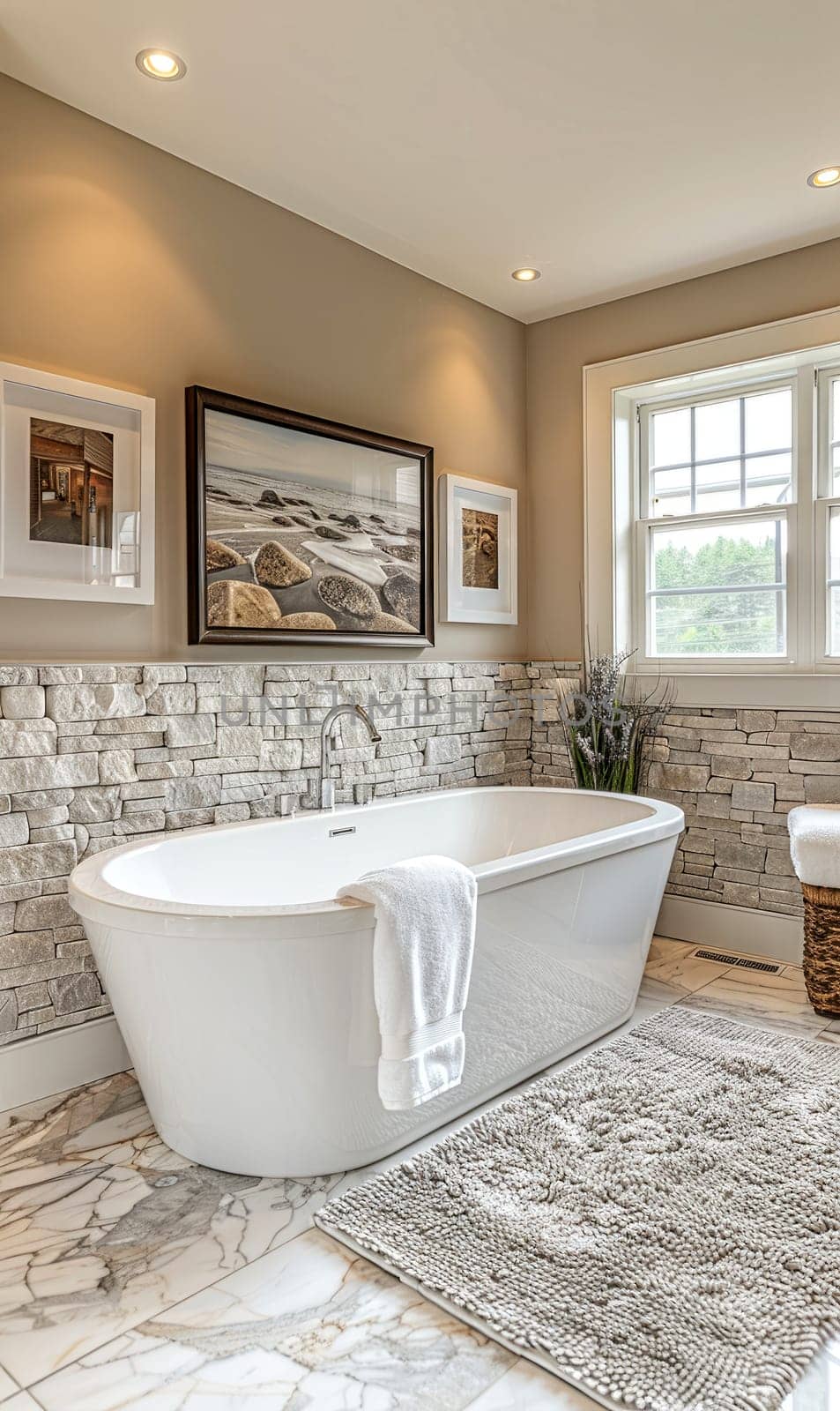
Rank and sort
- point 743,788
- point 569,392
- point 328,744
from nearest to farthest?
point 328,744 → point 743,788 → point 569,392

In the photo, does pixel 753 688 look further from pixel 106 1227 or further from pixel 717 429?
pixel 106 1227

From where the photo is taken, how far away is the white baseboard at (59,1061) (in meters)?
2.42

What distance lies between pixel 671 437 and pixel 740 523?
0.53 m

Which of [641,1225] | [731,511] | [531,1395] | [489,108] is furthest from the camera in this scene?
[731,511]

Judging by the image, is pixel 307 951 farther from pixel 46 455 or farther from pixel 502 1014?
pixel 46 455

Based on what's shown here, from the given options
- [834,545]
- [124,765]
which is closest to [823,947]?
[834,545]

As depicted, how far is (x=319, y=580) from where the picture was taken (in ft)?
10.7

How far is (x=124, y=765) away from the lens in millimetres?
2672

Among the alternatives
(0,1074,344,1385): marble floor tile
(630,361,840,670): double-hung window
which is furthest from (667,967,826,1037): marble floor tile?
(0,1074,344,1385): marble floor tile

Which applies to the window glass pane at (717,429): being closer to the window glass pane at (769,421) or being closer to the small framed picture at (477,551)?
the window glass pane at (769,421)

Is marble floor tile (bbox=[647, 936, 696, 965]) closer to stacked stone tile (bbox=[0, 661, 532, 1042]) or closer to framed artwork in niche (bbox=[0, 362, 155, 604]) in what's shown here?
stacked stone tile (bbox=[0, 661, 532, 1042])

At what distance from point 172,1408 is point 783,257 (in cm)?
389

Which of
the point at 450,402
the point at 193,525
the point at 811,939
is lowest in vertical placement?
the point at 811,939

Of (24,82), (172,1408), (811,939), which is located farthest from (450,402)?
(172,1408)
